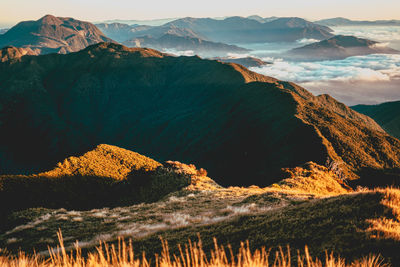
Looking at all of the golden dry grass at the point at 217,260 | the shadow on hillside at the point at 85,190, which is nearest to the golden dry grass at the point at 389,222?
the golden dry grass at the point at 217,260

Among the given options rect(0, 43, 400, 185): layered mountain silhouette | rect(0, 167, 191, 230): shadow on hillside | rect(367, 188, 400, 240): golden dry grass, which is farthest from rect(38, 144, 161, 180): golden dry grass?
rect(367, 188, 400, 240): golden dry grass

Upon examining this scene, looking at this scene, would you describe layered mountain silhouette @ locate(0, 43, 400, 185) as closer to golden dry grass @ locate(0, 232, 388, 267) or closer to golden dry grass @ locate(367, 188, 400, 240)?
golden dry grass @ locate(0, 232, 388, 267)

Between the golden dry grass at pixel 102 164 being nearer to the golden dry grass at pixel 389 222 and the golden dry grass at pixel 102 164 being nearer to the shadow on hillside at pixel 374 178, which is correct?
the golden dry grass at pixel 389 222

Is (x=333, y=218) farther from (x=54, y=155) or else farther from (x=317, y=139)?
(x=54, y=155)

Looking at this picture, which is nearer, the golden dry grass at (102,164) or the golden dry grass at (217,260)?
the golden dry grass at (217,260)

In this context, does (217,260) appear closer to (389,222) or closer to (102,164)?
(389,222)

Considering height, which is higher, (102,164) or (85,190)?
(102,164)

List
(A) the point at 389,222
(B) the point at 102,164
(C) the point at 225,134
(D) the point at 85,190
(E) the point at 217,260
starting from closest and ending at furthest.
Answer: (E) the point at 217,260 < (A) the point at 389,222 < (D) the point at 85,190 < (B) the point at 102,164 < (C) the point at 225,134

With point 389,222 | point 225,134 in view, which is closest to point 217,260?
point 389,222

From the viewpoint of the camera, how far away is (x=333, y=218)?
276 inches

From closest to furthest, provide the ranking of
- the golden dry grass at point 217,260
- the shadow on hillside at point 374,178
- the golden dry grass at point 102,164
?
the golden dry grass at point 217,260
the golden dry grass at point 102,164
the shadow on hillside at point 374,178


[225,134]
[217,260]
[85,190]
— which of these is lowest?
[225,134]

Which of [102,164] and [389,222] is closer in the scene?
[389,222]

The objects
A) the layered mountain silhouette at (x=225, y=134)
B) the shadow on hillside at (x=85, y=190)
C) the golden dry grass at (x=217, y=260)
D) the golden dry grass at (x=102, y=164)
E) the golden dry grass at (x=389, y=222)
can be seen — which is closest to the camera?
the golden dry grass at (x=217, y=260)
